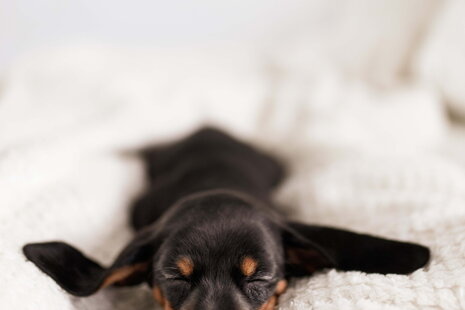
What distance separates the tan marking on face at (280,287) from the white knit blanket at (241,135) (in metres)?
0.04

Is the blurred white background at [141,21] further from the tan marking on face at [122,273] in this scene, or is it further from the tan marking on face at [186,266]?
the tan marking on face at [186,266]

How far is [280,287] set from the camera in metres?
1.24

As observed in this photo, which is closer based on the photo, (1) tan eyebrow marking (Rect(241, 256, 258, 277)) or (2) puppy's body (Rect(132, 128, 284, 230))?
(1) tan eyebrow marking (Rect(241, 256, 258, 277))

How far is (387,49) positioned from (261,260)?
174 cm

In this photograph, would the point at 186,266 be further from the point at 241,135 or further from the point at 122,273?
the point at 241,135

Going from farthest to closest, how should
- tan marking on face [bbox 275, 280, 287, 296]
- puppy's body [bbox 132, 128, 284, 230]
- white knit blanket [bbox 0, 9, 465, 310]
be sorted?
puppy's body [bbox 132, 128, 284, 230] < tan marking on face [bbox 275, 280, 287, 296] < white knit blanket [bbox 0, 9, 465, 310]

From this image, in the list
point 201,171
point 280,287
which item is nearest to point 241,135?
point 201,171

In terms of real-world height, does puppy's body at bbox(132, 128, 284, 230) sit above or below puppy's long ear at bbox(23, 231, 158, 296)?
below

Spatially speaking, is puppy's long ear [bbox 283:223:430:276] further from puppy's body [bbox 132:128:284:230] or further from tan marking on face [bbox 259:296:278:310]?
puppy's body [bbox 132:128:284:230]

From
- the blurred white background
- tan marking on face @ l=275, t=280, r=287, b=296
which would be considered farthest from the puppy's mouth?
the blurred white background

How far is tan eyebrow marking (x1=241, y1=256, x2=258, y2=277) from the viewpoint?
46.1 inches

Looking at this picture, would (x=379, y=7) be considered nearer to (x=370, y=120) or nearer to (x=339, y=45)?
(x=339, y=45)

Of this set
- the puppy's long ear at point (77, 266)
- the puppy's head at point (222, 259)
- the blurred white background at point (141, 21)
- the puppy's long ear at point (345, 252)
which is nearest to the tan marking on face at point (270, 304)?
the puppy's head at point (222, 259)

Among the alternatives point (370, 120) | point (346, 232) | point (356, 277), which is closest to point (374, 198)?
point (346, 232)
